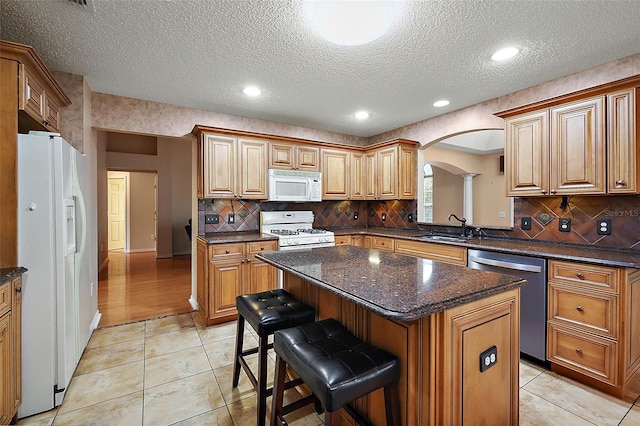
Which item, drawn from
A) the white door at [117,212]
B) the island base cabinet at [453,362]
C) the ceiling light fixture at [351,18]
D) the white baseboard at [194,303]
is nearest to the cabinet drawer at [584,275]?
the island base cabinet at [453,362]

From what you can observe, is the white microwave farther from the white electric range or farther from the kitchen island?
the kitchen island

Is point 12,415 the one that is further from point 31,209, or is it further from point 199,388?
point 31,209

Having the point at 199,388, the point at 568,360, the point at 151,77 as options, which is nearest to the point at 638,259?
the point at 568,360

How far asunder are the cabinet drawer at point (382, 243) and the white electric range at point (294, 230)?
63 cm

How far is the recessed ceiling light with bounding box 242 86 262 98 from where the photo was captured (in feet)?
10.2

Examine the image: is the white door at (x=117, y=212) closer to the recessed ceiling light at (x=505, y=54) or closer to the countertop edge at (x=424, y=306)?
Answer: the countertop edge at (x=424, y=306)

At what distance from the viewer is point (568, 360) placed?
2240 mm

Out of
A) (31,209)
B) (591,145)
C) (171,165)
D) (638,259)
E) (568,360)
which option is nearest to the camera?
(31,209)

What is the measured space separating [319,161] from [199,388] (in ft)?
10.1

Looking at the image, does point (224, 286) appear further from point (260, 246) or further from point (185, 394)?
point (185, 394)

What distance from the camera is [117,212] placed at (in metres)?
8.27

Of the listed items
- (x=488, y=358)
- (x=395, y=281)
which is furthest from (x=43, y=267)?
(x=488, y=358)

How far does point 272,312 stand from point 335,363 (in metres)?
0.69

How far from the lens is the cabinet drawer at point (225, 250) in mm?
3164
